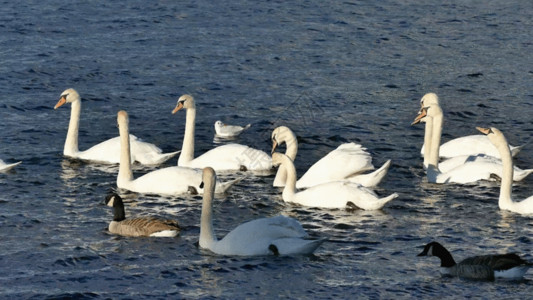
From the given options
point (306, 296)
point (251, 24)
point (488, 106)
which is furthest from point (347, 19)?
point (306, 296)

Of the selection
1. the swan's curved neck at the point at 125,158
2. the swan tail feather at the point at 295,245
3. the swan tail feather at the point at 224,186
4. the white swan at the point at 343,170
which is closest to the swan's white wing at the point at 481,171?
the white swan at the point at 343,170

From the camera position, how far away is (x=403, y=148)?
75.0 feet

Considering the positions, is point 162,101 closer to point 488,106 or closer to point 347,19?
point 488,106

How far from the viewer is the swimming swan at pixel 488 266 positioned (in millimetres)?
14656

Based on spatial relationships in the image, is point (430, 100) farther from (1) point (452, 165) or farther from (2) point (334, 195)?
(2) point (334, 195)

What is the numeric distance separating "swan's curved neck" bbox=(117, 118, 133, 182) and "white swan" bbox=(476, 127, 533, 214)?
20.5 ft

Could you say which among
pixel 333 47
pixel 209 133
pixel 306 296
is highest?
pixel 333 47

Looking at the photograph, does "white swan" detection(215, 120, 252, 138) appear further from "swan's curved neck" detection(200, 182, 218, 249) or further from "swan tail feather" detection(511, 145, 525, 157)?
"swan's curved neck" detection(200, 182, 218, 249)

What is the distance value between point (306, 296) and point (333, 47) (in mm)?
17726

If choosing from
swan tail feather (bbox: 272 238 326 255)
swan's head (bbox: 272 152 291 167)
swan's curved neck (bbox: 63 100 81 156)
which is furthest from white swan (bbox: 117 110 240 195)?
swan tail feather (bbox: 272 238 326 255)

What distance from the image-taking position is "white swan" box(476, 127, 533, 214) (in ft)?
60.1

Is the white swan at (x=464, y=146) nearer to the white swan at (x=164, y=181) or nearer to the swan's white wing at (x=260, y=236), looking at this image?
the white swan at (x=164, y=181)

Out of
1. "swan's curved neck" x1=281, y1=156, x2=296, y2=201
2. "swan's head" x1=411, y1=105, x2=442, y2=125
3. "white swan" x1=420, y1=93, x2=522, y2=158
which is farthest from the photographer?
"white swan" x1=420, y1=93, x2=522, y2=158

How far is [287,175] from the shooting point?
1922cm
